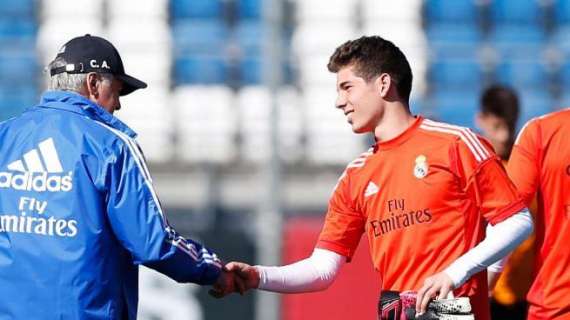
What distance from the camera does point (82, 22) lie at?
14195 mm

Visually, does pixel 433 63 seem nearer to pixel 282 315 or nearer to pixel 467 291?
pixel 282 315

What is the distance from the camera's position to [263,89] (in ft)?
44.3

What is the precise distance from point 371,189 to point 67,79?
129 cm

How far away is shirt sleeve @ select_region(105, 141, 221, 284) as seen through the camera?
4961 mm

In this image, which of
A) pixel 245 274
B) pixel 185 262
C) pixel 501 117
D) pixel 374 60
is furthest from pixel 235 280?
pixel 501 117

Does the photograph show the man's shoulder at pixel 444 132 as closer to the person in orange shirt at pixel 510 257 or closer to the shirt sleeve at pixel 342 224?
the shirt sleeve at pixel 342 224

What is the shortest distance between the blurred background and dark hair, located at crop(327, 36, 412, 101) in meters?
5.54

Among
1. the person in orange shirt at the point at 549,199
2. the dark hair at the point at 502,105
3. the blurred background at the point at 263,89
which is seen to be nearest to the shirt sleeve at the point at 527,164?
the person in orange shirt at the point at 549,199

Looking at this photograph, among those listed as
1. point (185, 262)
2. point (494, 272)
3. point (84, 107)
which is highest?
point (84, 107)

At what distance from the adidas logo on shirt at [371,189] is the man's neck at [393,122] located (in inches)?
7.2

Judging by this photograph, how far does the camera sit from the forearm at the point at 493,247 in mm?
4992

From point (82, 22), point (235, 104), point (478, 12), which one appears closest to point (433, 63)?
point (478, 12)

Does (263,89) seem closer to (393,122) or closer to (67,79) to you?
(393,122)

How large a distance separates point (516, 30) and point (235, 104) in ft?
10.5
